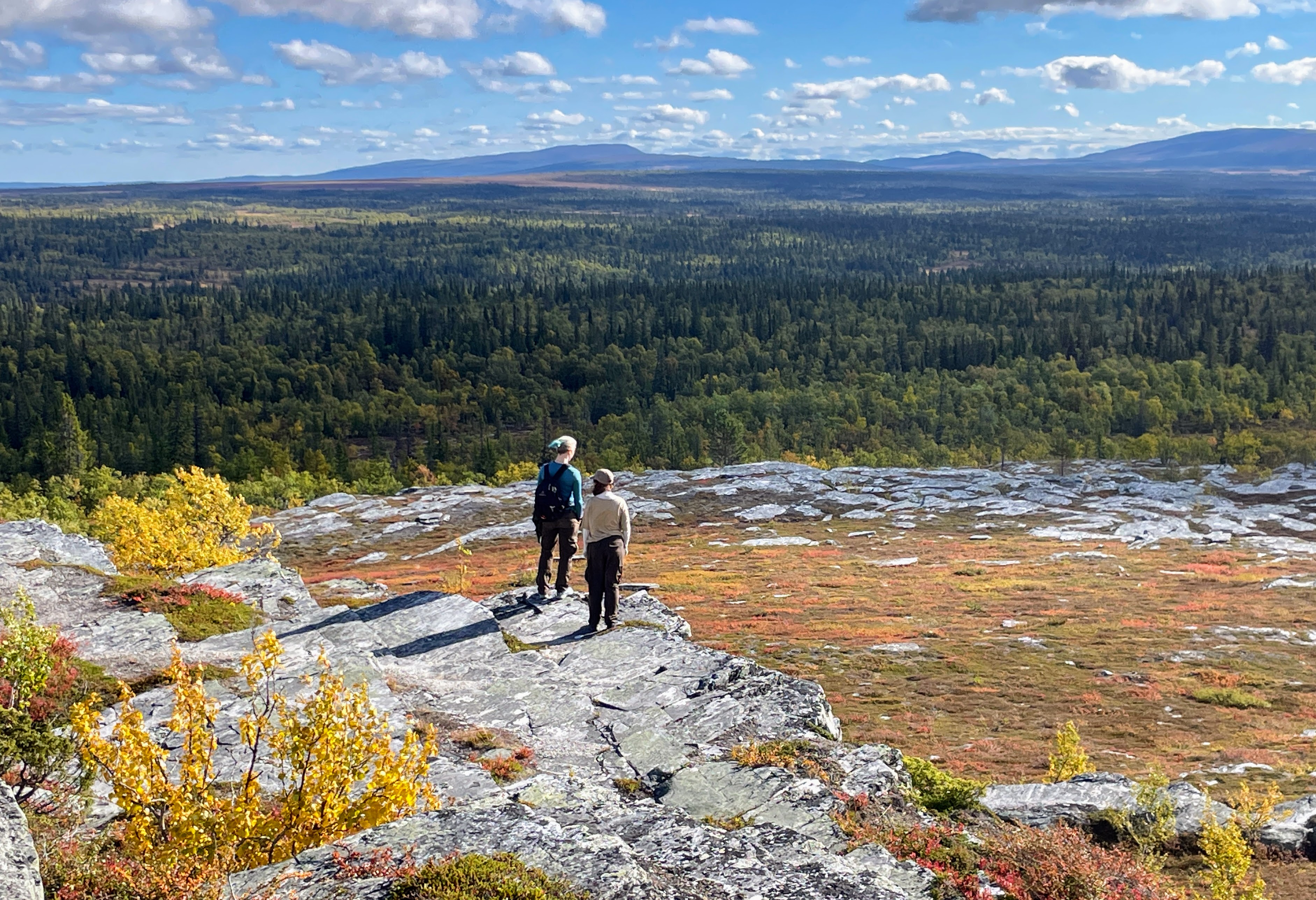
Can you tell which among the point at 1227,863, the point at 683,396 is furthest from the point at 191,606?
the point at 683,396

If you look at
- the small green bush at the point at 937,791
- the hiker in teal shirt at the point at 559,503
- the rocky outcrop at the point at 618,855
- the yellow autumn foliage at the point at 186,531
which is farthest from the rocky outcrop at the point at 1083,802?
the yellow autumn foliage at the point at 186,531

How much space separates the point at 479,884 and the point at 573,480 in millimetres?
13628

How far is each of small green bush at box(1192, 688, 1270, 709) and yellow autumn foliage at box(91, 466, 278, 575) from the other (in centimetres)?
2809

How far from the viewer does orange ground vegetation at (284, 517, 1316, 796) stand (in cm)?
2181

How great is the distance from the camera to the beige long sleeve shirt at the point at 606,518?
64.8 ft

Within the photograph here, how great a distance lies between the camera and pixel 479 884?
7934 mm

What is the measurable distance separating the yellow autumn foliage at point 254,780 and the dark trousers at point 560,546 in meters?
11.7

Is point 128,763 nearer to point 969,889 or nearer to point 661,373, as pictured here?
point 969,889

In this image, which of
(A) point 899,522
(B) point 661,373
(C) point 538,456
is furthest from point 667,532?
(B) point 661,373

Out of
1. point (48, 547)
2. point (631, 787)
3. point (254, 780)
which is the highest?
point (254, 780)

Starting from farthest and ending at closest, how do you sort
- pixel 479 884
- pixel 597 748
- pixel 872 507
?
pixel 872 507 < pixel 597 748 < pixel 479 884

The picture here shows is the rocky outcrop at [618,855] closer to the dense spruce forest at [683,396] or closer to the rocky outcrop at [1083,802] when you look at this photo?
the rocky outcrop at [1083,802]

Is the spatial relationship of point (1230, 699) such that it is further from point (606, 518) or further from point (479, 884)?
point (479, 884)

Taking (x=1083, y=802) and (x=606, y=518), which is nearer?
(x=1083, y=802)
